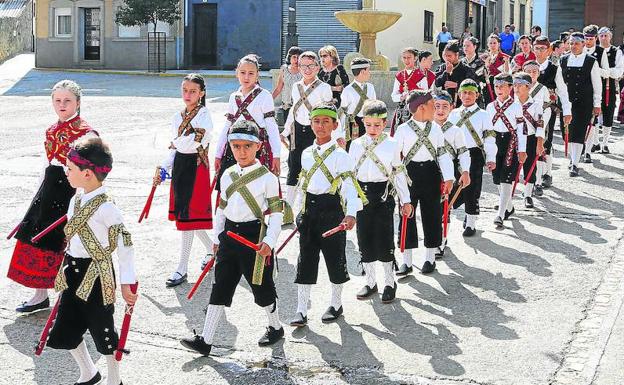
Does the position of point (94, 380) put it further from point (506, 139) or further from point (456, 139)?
point (506, 139)

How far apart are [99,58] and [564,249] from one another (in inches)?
1209

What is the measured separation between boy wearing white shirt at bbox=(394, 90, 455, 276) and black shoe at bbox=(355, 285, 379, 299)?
0.66m

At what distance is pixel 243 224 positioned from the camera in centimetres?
602

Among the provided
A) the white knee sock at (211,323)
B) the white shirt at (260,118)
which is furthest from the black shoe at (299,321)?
the white shirt at (260,118)

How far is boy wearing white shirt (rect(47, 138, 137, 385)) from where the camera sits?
16.8 feet

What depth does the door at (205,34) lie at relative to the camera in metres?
36.1

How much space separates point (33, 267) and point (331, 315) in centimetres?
216

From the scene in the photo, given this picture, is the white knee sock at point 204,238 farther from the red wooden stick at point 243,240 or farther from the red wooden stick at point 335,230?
the red wooden stick at point 243,240

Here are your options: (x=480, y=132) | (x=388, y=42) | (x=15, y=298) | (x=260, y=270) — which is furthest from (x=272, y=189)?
(x=388, y=42)

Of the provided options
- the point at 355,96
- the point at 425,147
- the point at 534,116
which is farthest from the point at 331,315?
the point at 534,116

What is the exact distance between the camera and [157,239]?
9.27m

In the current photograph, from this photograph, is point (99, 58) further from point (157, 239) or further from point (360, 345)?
point (360, 345)

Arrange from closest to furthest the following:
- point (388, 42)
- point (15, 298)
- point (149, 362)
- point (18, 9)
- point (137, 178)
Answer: point (149, 362) < point (15, 298) < point (137, 178) < point (388, 42) < point (18, 9)

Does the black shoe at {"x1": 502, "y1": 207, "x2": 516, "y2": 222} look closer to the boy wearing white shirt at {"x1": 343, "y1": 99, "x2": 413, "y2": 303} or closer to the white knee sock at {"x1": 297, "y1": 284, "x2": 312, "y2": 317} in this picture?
the boy wearing white shirt at {"x1": 343, "y1": 99, "x2": 413, "y2": 303}
